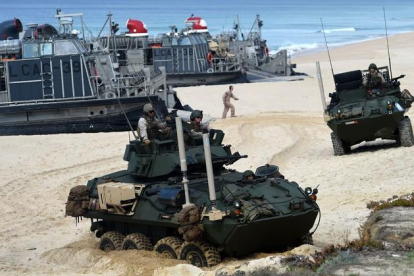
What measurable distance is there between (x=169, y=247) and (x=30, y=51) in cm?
1707

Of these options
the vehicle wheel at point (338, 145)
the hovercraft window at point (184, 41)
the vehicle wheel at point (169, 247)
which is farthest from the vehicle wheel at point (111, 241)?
the hovercraft window at point (184, 41)

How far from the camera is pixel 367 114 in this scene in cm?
2008

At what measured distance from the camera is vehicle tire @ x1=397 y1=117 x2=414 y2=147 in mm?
20375

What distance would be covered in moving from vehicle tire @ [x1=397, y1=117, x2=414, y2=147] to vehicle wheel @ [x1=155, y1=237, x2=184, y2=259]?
346 inches

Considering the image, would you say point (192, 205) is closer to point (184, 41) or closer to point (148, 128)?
point (148, 128)

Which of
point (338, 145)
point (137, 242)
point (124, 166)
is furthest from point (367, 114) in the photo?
point (137, 242)

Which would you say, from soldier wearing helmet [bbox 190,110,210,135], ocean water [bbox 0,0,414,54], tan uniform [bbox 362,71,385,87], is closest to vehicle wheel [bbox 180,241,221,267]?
soldier wearing helmet [bbox 190,110,210,135]

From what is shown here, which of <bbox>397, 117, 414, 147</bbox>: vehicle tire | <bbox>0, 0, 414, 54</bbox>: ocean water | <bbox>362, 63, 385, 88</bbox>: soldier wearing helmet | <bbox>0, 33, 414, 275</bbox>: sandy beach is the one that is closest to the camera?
<bbox>0, 33, 414, 275</bbox>: sandy beach

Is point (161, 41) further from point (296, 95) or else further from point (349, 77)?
→ point (349, 77)

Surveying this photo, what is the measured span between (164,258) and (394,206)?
3.20 meters

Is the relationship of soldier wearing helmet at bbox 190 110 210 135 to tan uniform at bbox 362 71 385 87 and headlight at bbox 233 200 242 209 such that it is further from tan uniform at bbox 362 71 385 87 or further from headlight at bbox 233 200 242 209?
tan uniform at bbox 362 71 385 87

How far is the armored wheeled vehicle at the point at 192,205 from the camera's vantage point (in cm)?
1209

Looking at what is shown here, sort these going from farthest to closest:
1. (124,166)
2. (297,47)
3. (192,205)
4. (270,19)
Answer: (270,19) < (297,47) < (124,166) < (192,205)

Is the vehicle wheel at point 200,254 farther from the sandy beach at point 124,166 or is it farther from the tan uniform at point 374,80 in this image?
the tan uniform at point 374,80
